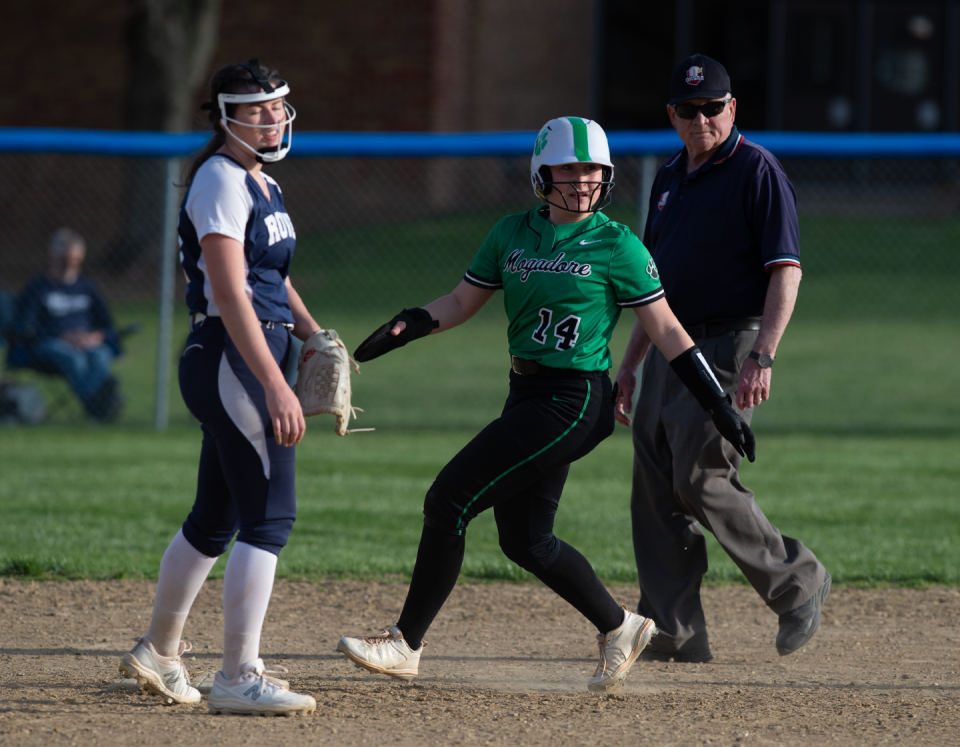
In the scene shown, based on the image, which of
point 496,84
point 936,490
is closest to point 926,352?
point 936,490

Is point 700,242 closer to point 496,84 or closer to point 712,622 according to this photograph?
point 712,622

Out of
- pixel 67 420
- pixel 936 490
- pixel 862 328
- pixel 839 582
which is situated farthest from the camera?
pixel 862 328

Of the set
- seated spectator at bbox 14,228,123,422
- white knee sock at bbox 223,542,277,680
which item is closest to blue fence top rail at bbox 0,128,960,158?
seated spectator at bbox 14,228,123,422

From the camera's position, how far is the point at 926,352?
15.3m

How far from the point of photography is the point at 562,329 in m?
3.76

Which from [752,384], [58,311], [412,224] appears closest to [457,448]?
[58,311]

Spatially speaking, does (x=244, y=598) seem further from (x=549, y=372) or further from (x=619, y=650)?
(x=619, y=650)

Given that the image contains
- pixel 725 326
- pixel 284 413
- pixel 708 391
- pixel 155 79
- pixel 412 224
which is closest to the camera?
pixel 284 413

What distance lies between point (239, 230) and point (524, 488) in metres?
1.24

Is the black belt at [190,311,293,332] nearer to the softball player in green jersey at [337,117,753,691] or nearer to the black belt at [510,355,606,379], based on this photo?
the softball player in green jersey at [337,117,753,691]

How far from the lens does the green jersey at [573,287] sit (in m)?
3.74

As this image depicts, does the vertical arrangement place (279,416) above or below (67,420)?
above

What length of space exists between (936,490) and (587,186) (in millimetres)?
5228

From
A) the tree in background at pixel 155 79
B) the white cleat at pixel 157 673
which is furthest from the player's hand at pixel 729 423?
the tree in background at pixel 155 79
